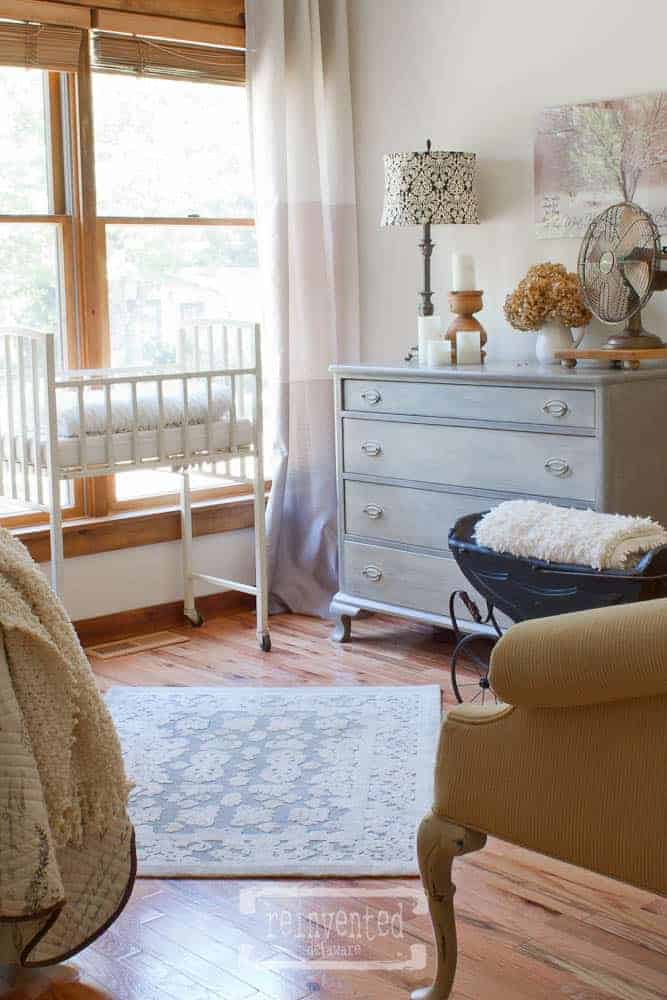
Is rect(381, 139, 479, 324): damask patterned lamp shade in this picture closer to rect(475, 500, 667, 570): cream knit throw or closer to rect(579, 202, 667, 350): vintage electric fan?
rect(579, 202, 667, 350): vintage electric fan

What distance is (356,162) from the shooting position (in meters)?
4.34

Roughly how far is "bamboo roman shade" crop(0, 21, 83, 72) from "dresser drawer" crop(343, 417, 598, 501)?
1.36m

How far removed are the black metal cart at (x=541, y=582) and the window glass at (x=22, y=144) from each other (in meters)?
1.72

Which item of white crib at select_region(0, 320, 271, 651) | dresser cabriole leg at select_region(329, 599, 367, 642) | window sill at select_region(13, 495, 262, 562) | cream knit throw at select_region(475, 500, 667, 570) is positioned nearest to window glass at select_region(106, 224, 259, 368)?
white crib at select_region(0, 320, 271, 651)

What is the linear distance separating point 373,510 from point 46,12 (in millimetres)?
1734

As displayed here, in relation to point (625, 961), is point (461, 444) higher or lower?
higher

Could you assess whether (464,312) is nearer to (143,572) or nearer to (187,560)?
(187,560)

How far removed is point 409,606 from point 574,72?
5.26ft

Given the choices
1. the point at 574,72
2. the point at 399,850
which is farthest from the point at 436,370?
the point at 399,850

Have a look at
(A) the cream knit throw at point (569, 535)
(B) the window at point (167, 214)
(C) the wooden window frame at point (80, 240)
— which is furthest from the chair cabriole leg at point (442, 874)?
(B) the window at point (167, 214)

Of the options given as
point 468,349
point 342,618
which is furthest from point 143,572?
point 468,349

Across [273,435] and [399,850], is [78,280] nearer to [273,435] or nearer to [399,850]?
[273,435]

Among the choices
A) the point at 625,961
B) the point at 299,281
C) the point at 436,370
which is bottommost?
the point at 625,961

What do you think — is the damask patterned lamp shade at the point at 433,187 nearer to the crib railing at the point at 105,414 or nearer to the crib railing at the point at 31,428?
the crib railing at the point at 105,414
